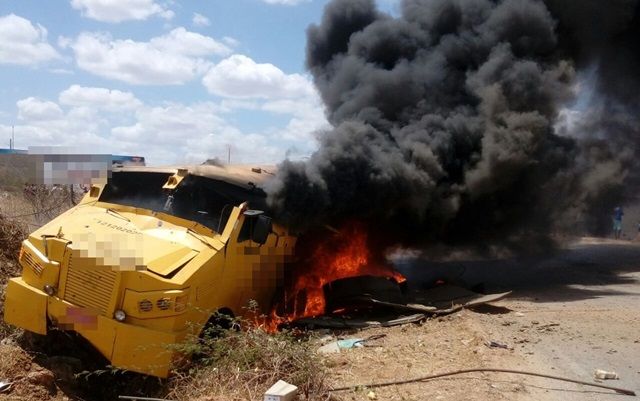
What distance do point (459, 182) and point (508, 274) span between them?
109 inches

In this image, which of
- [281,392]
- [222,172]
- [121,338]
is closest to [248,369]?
[281,392]

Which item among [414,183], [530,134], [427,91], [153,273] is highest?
[427,91]

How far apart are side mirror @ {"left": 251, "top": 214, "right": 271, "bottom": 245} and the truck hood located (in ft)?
2.18

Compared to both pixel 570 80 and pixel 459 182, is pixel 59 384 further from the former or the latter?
pixel 570 80

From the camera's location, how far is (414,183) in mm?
10109

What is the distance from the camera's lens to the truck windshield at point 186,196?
6977 millimetres

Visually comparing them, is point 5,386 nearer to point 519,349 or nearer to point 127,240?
point 127,240

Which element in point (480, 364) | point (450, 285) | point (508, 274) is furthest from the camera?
point (508, 274)

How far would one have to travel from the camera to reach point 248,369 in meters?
5.21

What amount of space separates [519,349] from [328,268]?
3313 mm

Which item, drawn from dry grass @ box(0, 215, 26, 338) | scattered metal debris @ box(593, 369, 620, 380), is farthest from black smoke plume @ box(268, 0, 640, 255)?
dry grass @ box(0, 215, 26, 338)

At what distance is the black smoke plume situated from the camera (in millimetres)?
9781

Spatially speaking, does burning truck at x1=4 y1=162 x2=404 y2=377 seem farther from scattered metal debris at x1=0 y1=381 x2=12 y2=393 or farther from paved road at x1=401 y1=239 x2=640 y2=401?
paved road at x1=401 y1=239 x2=640 y2=401

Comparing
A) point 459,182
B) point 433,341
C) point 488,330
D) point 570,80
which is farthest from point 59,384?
point 570,80
